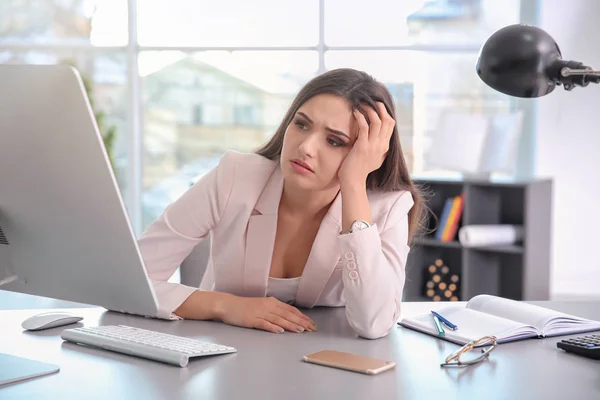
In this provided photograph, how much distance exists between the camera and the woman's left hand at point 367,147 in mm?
2102

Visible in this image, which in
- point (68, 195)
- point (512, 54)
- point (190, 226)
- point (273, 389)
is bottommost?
point (273, 389)

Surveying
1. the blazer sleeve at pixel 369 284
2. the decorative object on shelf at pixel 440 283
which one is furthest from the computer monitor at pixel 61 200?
the decorative object on shelf at pixel 440 283

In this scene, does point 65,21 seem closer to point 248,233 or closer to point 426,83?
point 426,83

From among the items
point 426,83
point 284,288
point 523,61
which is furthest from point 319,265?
point 426,83

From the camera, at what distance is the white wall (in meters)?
5.91

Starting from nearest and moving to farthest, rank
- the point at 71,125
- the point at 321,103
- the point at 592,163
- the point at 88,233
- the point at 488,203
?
the point at 71,125 < the point at 88,233 < the point at 321,103 < the point at 488,203 < the point at 592,163

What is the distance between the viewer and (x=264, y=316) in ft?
6.16

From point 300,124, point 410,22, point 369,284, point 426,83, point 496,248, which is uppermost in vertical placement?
point 410,22

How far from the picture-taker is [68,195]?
4.43 ft

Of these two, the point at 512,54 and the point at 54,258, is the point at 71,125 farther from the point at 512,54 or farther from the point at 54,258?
the point at 512,54

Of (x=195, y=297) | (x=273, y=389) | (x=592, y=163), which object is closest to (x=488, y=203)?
(x=592, y=163)

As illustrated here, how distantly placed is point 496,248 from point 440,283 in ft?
1.52

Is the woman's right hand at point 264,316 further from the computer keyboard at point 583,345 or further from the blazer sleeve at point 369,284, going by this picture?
the computer keyboard at point 583,345

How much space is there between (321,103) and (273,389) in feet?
3.09
